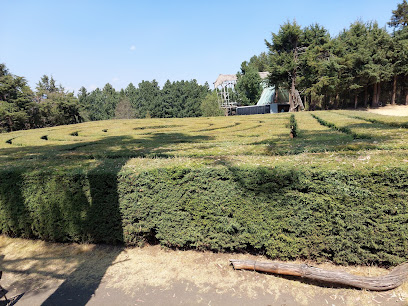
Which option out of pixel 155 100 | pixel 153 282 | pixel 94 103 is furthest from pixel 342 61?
pixel 94 103

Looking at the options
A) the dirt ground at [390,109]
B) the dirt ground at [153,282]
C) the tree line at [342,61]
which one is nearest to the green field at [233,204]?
the dirt ground at [153,282]

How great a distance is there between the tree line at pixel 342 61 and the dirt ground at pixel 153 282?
35.0 metres

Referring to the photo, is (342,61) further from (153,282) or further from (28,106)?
(28,106)

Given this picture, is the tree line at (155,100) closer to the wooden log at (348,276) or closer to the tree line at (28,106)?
the tree line at (28,106)

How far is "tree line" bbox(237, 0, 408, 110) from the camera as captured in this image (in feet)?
111

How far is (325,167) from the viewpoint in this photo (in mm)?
4047

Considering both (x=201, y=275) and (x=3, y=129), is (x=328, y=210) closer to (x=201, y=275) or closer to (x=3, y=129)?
(x=201, y=275)

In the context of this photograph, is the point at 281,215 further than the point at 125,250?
No

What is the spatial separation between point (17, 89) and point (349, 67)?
148 ft

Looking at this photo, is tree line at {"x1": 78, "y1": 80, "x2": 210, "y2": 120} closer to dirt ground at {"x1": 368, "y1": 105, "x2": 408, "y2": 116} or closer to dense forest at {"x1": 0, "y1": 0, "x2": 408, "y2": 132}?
dense forest at {"x1": 0, "y1": 0, "x2": 408, "y2": 132}

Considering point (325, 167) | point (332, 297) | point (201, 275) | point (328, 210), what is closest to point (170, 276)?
point (201, 275)

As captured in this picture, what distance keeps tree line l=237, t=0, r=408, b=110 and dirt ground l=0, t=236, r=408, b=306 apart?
35.0 m

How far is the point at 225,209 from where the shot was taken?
443 cm

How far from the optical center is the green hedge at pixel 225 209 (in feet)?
12.4
